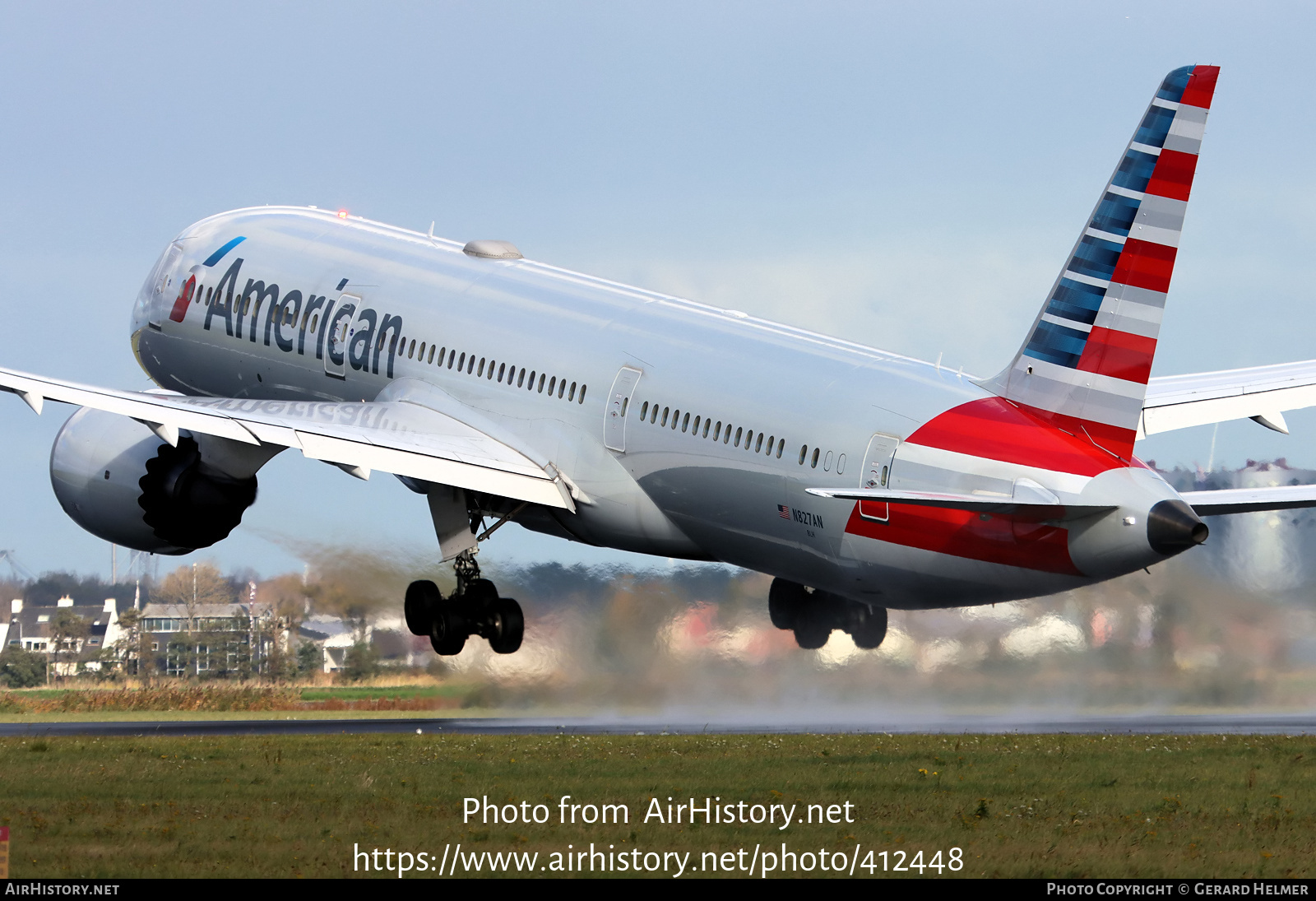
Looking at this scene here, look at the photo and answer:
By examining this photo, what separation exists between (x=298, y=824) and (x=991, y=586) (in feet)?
32.3

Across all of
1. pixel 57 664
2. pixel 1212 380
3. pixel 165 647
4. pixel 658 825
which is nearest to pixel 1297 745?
pixel 1212 380

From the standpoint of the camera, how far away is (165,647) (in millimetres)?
45312

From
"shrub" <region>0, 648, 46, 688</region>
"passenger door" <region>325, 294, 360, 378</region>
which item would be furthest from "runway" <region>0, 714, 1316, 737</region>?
"passenger door" <region>325, 294, 360, 378</region>

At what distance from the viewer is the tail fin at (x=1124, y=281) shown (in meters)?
25.5

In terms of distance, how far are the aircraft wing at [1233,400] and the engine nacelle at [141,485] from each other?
14.8m

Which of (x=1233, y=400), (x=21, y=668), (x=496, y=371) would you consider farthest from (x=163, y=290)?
(x=1233, y=400)

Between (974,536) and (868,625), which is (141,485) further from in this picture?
(974,536)

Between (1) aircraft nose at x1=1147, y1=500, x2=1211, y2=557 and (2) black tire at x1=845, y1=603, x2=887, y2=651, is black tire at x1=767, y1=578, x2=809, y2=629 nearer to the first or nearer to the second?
(2) black tire at x1=845, y1=603, x2=887, y2=651

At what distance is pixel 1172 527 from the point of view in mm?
24438

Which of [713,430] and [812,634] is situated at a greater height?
[713,430]

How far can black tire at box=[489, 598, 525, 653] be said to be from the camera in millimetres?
34656

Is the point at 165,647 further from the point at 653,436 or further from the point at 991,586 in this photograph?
the point at 991,586

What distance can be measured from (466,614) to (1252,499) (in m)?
14.6

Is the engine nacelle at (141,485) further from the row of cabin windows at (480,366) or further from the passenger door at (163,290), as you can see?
the passenger door at (163,290)
